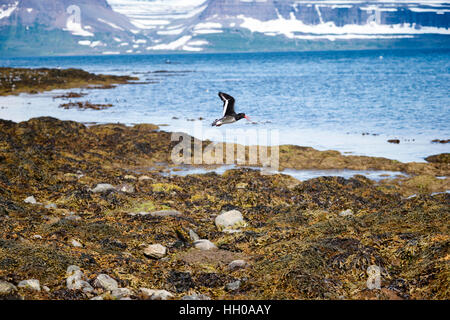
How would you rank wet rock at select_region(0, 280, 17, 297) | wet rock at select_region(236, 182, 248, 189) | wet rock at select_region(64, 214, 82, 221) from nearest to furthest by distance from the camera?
wet rock at select_region(0, 280, 17, 297), wet rock at select_region(64, 214, 82, 221), wet rock at select_region(236, 182, 248, 189)

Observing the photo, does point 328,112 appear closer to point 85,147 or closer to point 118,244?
point 85,147

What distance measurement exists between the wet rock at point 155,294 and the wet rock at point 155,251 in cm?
227

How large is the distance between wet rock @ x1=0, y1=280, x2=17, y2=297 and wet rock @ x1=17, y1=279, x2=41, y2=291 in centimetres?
23

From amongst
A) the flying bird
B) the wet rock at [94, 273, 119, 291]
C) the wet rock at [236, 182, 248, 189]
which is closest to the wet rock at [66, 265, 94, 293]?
the wet rock at [94, 273, 119, 291]

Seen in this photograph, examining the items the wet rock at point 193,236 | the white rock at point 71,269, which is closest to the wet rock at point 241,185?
the wet rock at point 193,236

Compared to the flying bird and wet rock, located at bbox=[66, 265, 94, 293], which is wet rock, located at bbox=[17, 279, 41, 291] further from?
the flying bird

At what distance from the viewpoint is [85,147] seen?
25594 millimetres

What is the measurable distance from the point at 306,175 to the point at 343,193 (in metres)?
4.66

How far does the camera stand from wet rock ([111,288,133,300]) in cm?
759

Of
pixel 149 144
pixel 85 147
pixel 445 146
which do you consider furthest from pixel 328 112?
pixel 85 147

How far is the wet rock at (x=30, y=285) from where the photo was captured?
24.8ft

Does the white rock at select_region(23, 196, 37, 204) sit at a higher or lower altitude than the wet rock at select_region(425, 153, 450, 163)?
higher

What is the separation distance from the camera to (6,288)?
7152 mm

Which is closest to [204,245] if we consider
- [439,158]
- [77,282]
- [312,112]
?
[77,282]
